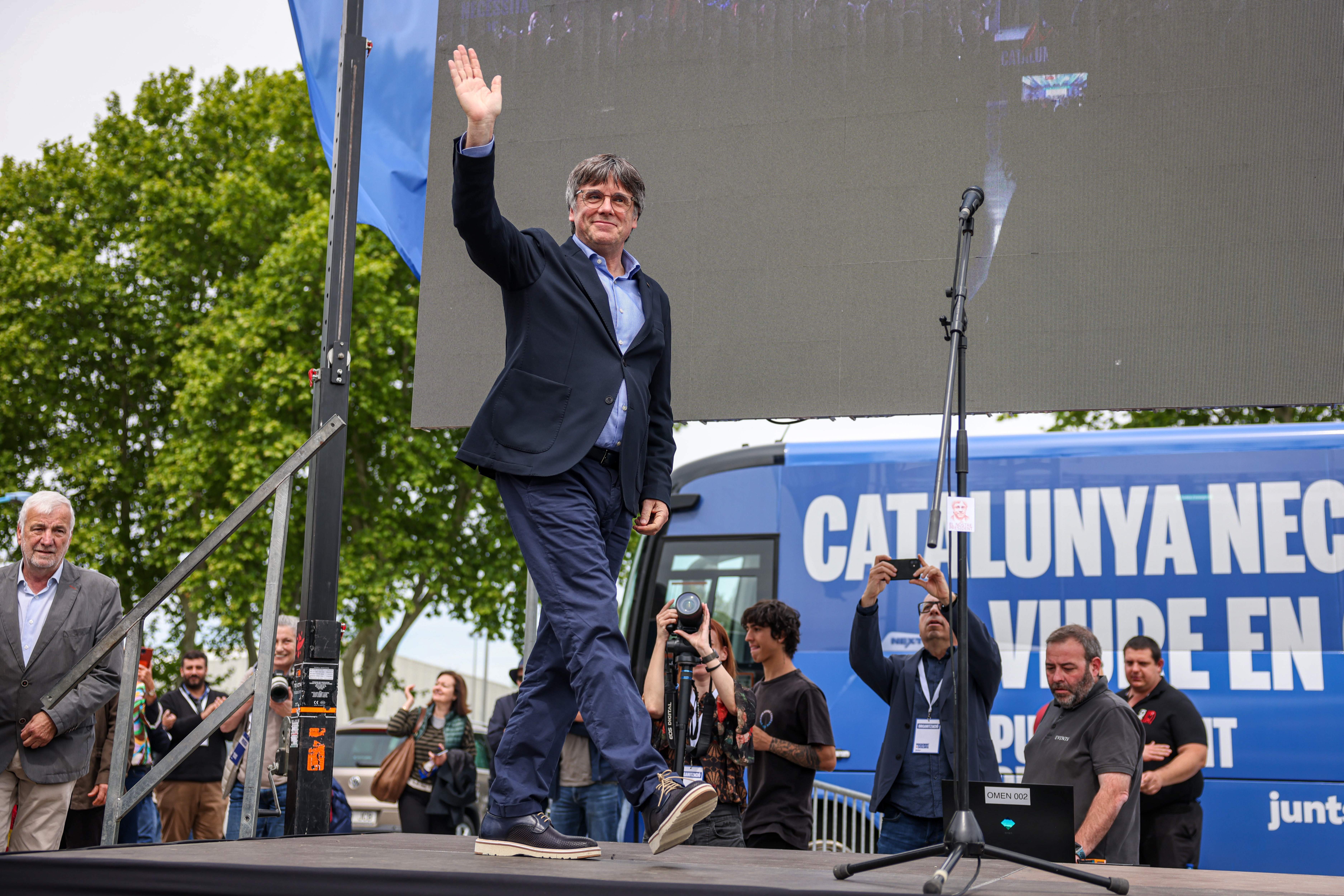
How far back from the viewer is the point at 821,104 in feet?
17.2

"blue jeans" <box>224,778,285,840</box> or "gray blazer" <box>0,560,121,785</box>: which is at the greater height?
"gray blazer" <box>0,560,121,785</box>

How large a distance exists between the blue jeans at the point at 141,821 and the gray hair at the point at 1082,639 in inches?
195

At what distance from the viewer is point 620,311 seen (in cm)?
341

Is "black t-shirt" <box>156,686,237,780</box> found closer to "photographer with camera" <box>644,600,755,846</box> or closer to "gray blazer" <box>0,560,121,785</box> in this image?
"gray blazer" <box>0,560,121,785</box>

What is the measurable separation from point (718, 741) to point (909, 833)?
91 centimetres

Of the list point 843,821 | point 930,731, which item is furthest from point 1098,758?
point 843,821

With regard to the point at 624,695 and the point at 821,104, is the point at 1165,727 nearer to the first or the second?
the point at 821,104

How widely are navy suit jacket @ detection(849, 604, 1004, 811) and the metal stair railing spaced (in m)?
2.52

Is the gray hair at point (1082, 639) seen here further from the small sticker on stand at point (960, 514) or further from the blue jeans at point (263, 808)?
the blue jeans at point (263, 808)

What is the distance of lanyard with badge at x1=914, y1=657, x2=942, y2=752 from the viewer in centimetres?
504

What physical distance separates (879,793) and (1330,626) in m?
2.95

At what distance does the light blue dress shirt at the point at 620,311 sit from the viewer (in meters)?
3.29

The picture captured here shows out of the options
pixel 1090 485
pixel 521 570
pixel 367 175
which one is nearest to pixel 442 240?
pixel 367 175

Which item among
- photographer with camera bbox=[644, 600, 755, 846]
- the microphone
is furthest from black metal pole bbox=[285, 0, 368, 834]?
the microphone
